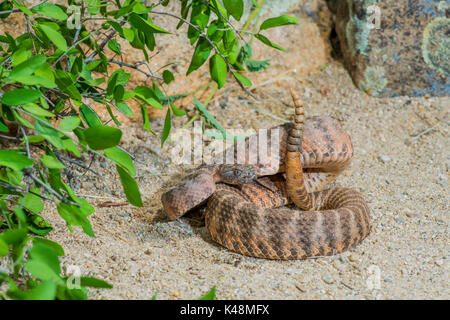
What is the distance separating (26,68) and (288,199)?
2.60m

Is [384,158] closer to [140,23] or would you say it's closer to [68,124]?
[140,23]

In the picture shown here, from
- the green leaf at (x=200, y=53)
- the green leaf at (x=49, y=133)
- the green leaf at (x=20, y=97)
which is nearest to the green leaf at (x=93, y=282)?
the green leaf at (x=49, y=133)

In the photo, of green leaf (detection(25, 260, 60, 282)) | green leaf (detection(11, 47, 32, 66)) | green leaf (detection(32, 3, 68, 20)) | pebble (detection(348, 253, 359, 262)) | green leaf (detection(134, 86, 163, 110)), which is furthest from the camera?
pebble (detection(348, 253, 359, 262))

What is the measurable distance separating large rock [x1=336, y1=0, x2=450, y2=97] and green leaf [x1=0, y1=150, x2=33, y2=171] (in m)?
4.13

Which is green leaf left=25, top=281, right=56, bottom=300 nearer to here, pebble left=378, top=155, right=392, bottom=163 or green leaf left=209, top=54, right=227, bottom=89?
green leaf left=209, top=54, right=227, bottom=89

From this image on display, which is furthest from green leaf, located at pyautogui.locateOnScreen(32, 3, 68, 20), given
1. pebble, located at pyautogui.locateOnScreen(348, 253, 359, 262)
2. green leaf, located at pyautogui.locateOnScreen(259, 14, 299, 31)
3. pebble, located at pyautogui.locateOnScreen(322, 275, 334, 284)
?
pebble, located at pyautogui.locateOnScreen(348, 253, 359, 262)

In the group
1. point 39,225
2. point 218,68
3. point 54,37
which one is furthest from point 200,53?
point 39,225

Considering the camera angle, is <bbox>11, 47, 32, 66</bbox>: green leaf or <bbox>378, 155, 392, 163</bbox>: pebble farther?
<bbox>378, 155, 392, 163</bbox>: pebble

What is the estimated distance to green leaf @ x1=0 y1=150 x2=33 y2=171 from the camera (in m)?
2.03

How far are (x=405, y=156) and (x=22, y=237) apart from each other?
3.66 metres

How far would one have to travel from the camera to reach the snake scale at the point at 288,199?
3.22 metres

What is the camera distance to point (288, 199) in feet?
13.4

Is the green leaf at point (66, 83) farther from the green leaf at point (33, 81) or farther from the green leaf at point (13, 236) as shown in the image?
the green leaf at point (13, 236)

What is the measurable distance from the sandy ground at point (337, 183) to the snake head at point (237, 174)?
404 mm
